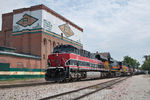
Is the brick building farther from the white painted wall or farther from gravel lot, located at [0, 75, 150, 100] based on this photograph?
gravel lot, located at [0, 75, 150, 100]

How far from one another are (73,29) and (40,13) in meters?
16.9

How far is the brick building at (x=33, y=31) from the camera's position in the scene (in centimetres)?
3625

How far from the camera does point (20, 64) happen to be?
95.5 feet

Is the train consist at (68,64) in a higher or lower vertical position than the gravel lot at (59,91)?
higher

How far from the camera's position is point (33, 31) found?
37.1 m

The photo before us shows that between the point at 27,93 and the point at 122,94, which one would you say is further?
the point at 122,94

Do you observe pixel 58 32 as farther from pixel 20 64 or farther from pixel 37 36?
pixel 20 64

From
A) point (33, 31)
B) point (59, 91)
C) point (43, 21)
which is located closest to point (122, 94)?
point (59, 91)

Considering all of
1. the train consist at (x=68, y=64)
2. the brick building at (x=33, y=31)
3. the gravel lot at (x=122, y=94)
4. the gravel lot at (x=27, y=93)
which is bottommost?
the gravel lot at (x=122, y=94)

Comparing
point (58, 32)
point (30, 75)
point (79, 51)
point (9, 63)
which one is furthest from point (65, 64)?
point (58, 32)

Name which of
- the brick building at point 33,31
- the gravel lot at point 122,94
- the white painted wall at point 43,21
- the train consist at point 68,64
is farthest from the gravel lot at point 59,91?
the white painted wall at point 43,21

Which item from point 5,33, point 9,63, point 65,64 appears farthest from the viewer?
point 5,33

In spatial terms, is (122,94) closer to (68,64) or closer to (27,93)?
(27,93)

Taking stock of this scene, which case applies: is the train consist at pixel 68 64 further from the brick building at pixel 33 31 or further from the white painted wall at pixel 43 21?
the white painted wall at pixel 43 21
